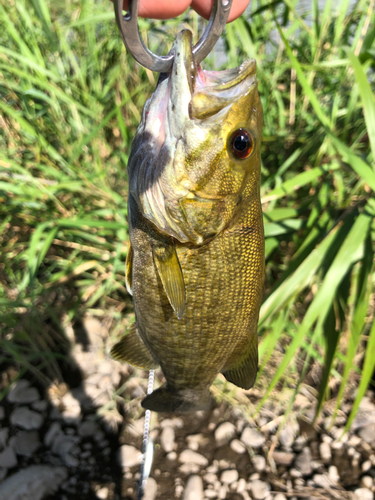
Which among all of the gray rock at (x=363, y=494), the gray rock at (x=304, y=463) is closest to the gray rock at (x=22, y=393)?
the gray rock at (x=304, y=463)

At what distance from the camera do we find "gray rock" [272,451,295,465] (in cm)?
216

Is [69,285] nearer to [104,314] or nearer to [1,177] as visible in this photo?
[104,314]

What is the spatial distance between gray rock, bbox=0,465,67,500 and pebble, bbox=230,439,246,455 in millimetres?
1000

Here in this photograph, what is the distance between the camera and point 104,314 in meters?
2.58

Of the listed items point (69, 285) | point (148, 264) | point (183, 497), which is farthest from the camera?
point (69, 285)

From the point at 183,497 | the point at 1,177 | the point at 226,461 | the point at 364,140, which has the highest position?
the point at 364,140

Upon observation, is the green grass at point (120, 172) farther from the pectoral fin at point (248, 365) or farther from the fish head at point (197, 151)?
the fish head at point (197, 151)

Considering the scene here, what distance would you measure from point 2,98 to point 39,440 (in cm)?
211

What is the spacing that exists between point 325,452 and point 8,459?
1.90 meters

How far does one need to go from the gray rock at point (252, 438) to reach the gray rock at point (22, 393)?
4.43 ft

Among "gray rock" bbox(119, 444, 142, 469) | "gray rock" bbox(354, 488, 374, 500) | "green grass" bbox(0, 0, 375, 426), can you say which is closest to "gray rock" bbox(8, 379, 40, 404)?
"green grass" bbox(0, 0, 375, 426)

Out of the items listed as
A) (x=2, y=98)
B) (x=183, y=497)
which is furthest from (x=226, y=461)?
(x=2, y=98)

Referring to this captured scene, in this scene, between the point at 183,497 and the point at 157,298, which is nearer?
the point at 157,298

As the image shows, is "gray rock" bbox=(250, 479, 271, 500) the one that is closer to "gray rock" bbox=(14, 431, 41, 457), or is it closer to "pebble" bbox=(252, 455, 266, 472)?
"pebble" bbox=(252, 455, 266, 472)
